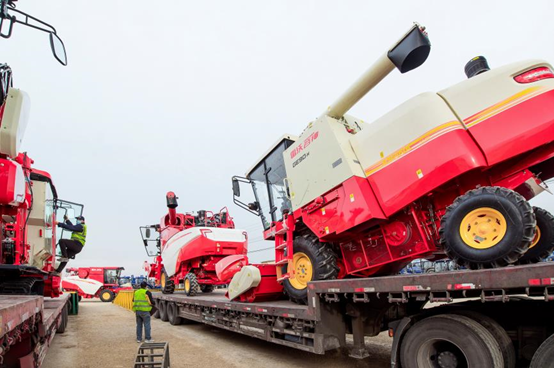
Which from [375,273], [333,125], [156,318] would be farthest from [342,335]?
[156,318]

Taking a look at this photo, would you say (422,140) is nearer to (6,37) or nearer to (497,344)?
(497,344)

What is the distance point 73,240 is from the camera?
8.88 meters

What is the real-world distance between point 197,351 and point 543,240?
5.64 metres

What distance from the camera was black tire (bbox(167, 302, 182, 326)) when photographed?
10086mm

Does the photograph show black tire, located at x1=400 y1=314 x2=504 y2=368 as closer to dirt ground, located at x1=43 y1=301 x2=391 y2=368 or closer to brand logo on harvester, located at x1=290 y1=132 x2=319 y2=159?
dirt ground, located at x1=43 y1=301 x2=391 y2=368

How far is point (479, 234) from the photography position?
3.71m

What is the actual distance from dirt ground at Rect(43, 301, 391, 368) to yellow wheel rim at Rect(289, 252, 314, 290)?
3.87 feet

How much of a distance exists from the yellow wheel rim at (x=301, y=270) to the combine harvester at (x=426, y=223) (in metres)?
0.02

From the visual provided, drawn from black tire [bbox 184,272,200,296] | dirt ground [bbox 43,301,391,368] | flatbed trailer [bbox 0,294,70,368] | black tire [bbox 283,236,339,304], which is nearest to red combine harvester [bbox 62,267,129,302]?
dirt ground [bbox 43,301,391,368]

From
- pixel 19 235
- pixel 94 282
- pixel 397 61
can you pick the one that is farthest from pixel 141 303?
→ pixel 94 282

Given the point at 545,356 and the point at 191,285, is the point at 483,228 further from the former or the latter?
the point at 191,285

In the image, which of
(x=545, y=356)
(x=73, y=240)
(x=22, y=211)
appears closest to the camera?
(x=545, y=356)

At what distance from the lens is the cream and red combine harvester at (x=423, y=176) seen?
3.67m

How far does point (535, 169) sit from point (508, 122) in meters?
0.78
